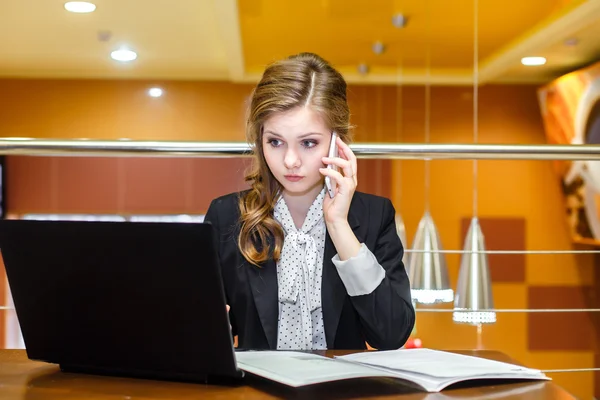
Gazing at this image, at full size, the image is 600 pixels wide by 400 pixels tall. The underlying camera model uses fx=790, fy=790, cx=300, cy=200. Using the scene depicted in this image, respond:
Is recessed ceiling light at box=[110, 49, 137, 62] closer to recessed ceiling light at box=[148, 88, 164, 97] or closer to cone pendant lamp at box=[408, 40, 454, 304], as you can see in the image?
recessed ceiling light at box=[148, 88, 164, 97]

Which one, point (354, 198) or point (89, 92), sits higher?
point (89, 92)

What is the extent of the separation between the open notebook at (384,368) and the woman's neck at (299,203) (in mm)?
521

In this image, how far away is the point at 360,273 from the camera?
126 cm

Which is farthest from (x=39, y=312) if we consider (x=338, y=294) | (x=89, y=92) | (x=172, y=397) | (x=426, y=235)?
(x=89, y=92)

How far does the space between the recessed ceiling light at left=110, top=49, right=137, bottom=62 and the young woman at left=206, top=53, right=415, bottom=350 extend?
2637mm

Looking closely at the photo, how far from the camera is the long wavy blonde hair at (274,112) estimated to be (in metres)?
1.38

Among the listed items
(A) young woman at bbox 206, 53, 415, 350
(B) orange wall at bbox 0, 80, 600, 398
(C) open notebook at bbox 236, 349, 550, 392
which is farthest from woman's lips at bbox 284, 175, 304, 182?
(B) orange wall at bbox 0, 80, 600, 398

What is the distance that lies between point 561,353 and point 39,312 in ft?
12.4

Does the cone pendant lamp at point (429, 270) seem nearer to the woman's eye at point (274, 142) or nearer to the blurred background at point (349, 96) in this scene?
the woman's eye at point (274, 142)

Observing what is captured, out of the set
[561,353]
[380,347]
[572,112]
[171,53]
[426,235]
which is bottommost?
[561,353]

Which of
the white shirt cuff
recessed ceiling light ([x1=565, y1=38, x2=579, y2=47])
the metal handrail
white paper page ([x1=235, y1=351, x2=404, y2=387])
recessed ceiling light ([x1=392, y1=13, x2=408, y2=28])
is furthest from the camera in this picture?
recessed ceiling light ([x1=392, y1=13, x2=408, y2=28])

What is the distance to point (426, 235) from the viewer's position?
2.15 m

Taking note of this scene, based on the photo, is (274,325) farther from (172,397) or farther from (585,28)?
(585,28)

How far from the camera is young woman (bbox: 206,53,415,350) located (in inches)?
51.6
